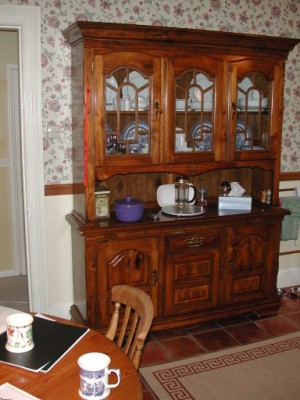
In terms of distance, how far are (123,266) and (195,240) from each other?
0.52 m

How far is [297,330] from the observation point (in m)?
3.19

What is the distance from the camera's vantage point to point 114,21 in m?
3.06

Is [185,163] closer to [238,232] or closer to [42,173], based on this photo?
[238,232]

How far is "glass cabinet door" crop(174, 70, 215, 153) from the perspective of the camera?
9.51ft

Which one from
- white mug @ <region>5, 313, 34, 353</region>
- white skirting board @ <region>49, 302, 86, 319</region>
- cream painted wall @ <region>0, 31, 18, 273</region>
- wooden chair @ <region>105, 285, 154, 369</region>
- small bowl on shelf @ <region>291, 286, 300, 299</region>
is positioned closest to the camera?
white mug @ <region>5, 313, 34, 353</region>

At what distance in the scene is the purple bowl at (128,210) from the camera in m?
2.89

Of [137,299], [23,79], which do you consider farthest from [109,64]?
[137,299]

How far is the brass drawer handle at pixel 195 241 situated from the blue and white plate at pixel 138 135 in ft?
2.22

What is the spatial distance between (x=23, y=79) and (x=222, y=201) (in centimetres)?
158

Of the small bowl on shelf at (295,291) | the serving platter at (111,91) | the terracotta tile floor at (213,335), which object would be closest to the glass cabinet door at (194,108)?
the serving platter at (111,91)

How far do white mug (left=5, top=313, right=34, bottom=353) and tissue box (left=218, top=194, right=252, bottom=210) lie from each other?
6.63 ft

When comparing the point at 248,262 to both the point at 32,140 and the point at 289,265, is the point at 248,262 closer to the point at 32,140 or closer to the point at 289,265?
the point at 289,265

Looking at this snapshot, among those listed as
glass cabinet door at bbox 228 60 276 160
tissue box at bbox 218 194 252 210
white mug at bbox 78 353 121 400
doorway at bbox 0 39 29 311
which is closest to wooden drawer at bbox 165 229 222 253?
tissue box at bbox 218 194 252 210

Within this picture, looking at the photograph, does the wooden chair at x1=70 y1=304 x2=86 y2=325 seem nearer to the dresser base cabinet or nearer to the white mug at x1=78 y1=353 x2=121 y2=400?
the dresser base cabinet
